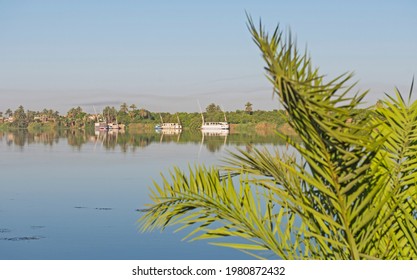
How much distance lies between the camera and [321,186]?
3.39 m

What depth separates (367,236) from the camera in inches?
145

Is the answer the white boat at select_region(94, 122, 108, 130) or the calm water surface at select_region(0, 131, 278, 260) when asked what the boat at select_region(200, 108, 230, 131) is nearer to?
the white boat at select_region(94, 122, 108, 130)

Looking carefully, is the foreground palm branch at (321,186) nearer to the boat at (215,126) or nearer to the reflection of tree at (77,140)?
the reflection of tree at (77,140)

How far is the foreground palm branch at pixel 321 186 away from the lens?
3.11m

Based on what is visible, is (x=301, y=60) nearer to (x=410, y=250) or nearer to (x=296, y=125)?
(x=296, y=125)

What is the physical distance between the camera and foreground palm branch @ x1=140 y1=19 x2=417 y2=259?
3.11m

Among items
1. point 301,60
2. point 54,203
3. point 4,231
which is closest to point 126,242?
point 4,231

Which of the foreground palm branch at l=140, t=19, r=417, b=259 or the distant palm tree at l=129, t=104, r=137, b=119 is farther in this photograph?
the distant palm tree at l=129, t=104, r=137, b=119

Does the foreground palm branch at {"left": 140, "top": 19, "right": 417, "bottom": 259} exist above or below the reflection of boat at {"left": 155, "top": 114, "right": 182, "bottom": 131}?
above

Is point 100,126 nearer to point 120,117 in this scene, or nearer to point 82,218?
point 120,117

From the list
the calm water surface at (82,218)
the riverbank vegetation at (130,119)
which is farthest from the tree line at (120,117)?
the calm water surface at (82,218)

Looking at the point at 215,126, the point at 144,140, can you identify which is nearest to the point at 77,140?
the point at 144,140

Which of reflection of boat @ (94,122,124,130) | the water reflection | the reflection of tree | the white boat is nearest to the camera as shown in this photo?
the water reflection

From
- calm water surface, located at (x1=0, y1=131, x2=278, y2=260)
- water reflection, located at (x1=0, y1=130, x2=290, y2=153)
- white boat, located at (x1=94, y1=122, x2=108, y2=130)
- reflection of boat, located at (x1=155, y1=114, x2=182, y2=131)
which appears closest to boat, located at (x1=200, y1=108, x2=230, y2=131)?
reflection of boat, located at (x1=155, y1=114, x2=182, y2=131)
